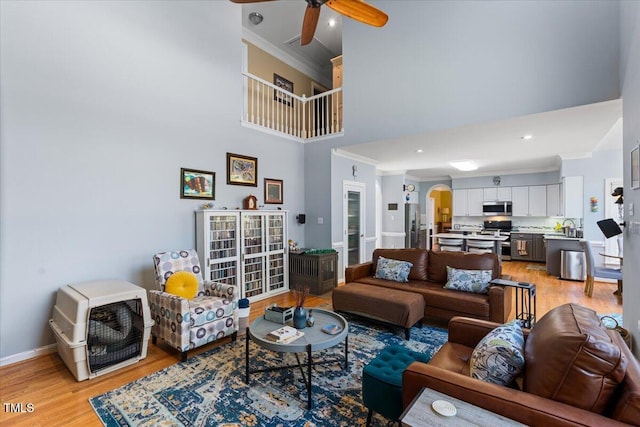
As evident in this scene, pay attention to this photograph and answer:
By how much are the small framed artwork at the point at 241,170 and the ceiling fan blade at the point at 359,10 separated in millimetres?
2664

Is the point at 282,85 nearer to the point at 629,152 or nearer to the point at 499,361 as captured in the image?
the point at 629,152

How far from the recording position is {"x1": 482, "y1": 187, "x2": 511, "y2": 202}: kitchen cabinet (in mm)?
8500

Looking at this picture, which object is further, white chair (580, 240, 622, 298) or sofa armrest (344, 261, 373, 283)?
white chair (580, 240, 622, 298)

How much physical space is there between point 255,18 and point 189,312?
5.21 metres

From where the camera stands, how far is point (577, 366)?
1.19 meters

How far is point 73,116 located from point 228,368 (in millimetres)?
3084

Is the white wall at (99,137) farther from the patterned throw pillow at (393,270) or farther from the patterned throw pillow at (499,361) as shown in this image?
the patterned throw pillow at (499,361)

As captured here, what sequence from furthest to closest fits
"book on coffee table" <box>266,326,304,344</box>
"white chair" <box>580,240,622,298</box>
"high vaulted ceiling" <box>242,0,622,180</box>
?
"white chair" <box>580,240,622,298</box> → "high vaulted ceiling" <box>242,0,622,180</box> → "book on coffee table" <box>266,326,304,344</box>

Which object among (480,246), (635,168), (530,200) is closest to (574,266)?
(480,246)

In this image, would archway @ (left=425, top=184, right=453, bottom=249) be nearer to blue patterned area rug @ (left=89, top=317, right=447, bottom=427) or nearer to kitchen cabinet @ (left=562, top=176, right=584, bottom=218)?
kitchen cabinet @ (left=562, top=176, right=584, bottom=218)

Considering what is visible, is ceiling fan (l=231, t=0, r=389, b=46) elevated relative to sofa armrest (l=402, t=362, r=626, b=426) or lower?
elevated

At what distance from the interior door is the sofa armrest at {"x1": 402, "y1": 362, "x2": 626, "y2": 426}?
4.46m

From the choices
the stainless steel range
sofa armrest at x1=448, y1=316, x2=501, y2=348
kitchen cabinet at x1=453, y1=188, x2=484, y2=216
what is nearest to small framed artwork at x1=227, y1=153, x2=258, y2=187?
sofa armrest at x1=448, y1=316, x2=501, y2=348

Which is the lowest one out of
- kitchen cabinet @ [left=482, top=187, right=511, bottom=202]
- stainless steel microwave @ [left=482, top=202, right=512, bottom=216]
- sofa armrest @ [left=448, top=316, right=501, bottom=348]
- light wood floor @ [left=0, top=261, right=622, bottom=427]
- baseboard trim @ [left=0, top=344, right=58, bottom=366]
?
light wood floor @ [left=0, top=261, right=622, bottom=427]
